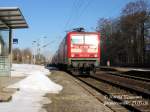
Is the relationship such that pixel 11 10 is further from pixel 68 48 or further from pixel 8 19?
pixel 68 48

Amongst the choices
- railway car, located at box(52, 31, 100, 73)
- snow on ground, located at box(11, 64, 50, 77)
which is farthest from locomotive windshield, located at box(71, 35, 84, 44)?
snow on ground, located at box(11, 64, 50, 77)

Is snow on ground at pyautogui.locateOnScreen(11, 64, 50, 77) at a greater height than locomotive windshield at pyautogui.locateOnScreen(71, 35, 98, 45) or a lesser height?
lesser

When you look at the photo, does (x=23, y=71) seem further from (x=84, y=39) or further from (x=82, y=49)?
(x=84, y=39)

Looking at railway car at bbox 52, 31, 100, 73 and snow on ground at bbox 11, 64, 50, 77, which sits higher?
railway car at bbox 52, 31, 100, 73

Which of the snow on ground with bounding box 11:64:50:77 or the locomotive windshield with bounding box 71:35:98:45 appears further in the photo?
the locomotive windshield with bounding box 71:35:98:45

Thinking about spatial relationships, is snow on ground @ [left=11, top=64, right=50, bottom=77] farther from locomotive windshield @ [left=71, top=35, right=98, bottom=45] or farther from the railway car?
locomotive windshield @ [left=71, top=35, right=98, bottom=45]

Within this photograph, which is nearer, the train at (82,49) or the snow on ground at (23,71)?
the snow on ground at (23,71)

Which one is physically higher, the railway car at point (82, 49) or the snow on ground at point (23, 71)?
the railway car at point (82, 49)

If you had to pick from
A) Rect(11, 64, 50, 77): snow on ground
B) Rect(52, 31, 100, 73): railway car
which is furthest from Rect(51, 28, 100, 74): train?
Rect(11, 64, 50, 77): snow on ground

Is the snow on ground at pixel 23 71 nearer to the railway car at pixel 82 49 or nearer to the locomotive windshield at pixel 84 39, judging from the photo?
the railway car at pixel 82 49

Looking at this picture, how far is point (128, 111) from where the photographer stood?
11203mm

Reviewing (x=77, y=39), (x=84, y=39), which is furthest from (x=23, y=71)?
(x=84, y=39)

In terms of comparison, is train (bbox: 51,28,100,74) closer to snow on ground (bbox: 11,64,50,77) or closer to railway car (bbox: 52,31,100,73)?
railway car (bbox: 52,31,100,73)

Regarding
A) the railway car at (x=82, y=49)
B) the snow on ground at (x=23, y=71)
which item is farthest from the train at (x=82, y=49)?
the snow on ground at (x=23, y=71)
